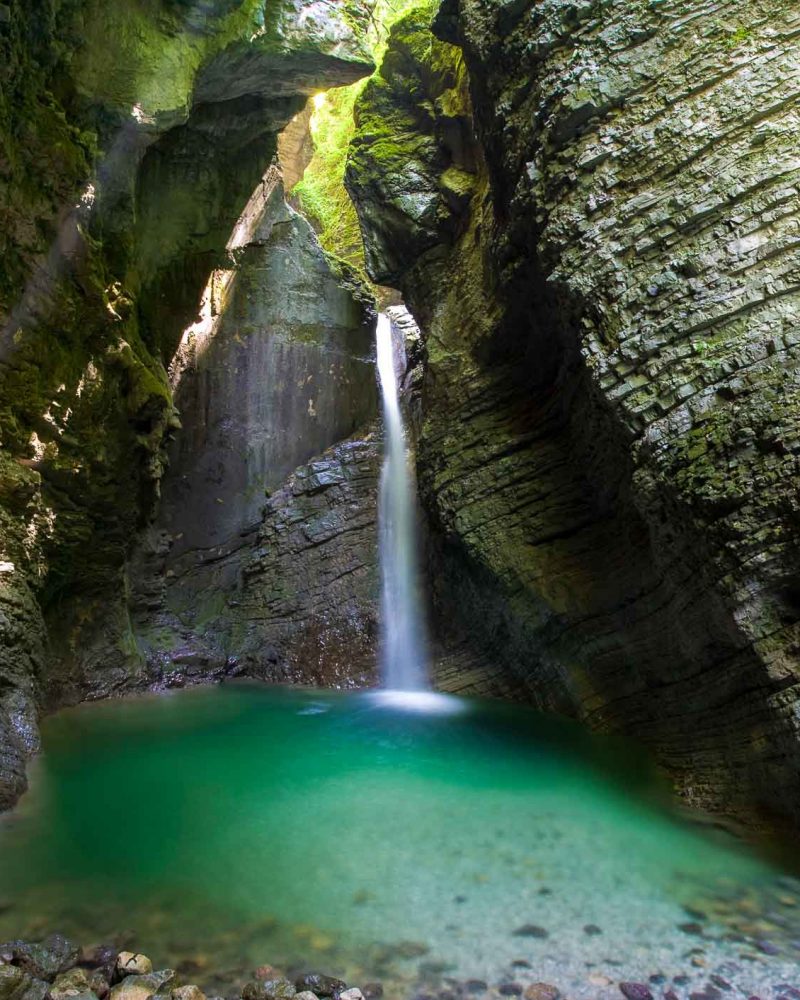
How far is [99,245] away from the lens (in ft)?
26.1

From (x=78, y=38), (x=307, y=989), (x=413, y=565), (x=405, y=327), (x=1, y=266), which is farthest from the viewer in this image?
(x=405, y=327)

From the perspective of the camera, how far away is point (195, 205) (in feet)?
35.6

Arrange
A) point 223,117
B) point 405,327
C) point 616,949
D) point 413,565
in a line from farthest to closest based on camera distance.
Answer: point 405,327 < point 413,565 < point 223,117 < point 616,949

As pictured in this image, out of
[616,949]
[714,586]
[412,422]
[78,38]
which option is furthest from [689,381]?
[412,422]

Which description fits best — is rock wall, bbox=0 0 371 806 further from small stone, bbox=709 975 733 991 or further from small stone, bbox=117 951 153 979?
small stone, bbox=709 975 733 991

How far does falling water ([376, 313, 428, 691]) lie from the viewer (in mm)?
12172

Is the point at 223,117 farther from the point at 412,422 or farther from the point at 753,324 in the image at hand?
the point at 753,324

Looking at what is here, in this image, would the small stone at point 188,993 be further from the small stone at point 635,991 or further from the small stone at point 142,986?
the small stone at point 635,991

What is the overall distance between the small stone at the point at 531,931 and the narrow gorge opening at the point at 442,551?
0.10ft

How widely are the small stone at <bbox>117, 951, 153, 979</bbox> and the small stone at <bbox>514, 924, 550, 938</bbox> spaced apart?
6.03 feet

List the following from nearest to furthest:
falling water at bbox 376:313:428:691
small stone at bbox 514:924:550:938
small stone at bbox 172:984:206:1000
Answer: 1. small stone at bbox 172:984:206:1000
2. small stone at bbox 514:924:550:938
3. falling water at bbox 376:313:428:691

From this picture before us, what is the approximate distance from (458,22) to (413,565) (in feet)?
28.8

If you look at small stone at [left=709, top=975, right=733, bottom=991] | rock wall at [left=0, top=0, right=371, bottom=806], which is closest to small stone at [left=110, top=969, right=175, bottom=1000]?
small stone at [left=709, top=975, right=733, bottom=991]

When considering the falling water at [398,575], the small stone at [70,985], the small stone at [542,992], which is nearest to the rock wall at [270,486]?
the falling water at [398,575]
